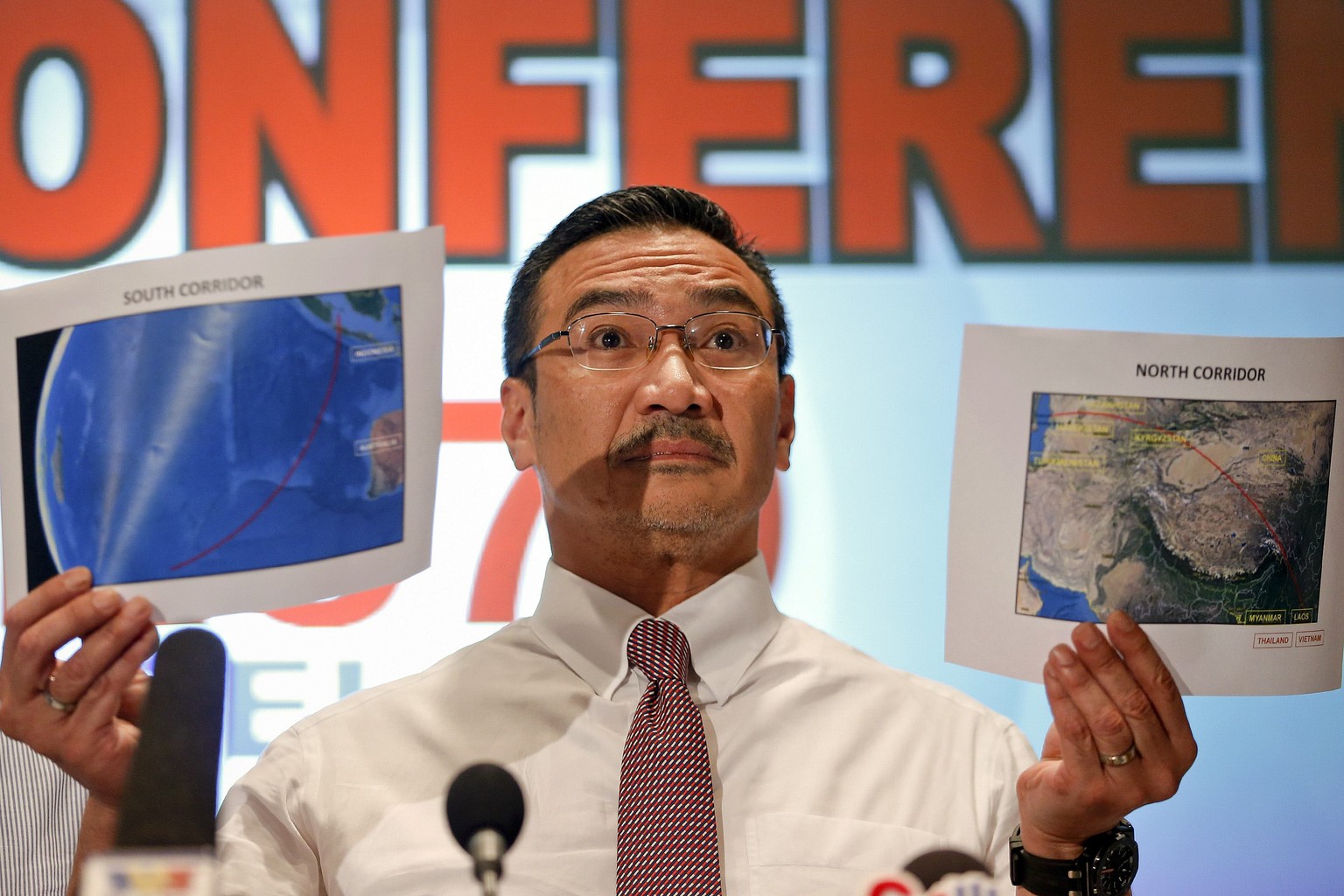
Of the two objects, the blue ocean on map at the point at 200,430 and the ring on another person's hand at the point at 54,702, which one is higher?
the blue ocean on map at the point at 200,430

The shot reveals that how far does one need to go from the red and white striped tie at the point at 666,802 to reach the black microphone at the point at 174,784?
0.55 m

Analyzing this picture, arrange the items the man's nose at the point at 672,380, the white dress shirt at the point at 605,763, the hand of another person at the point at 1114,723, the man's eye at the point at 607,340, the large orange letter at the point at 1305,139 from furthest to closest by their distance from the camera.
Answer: the large orange letter at the point at 1305,139, the man's eye at the point at 607,340, the man's nose at the point at 672,380, the white dress shirt at the point at 605,763, the hand of another person at the point at 1114,723

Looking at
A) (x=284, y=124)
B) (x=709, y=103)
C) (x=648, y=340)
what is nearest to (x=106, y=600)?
(x=648, y=340)

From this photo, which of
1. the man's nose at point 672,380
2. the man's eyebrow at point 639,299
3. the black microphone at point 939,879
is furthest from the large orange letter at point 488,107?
the black microphone at point 939,879

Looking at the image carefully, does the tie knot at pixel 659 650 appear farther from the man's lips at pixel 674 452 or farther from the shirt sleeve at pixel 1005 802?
the shirt sleeve at pixel 1005 802

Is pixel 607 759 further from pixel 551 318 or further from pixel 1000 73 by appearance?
pixel 1000 73

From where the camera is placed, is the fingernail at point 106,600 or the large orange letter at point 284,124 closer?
the fingernail at point 106,600

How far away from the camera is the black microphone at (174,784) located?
3.01 feet

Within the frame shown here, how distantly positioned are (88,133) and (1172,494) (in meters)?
2.40

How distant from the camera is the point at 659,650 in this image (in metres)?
1.77

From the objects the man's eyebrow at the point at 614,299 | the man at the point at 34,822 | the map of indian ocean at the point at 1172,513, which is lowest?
the man at the point at 34,822

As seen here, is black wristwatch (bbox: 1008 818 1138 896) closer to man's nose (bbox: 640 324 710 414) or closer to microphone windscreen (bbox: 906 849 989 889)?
microphone windscreen (bbox: 906 849 989 889)

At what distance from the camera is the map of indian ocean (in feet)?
4.75

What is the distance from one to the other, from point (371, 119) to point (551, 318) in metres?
1.00
